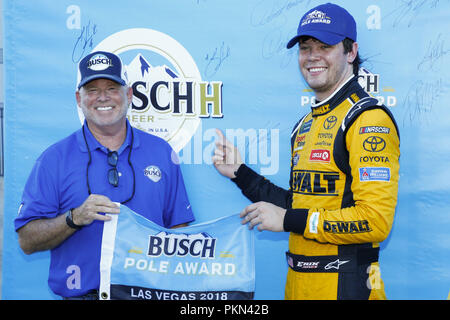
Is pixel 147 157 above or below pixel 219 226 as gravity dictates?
above

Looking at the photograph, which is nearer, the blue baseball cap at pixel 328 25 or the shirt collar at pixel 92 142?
the blue baseball cap at pixel 328 25

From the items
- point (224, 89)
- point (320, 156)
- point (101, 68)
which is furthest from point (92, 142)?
point (320, 156)

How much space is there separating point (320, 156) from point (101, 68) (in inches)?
44.2

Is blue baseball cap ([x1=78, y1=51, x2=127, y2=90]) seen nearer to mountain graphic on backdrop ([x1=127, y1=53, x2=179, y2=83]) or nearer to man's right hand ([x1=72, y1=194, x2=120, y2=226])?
mountain graphic on backdrop ([x1=127, y1=53, x2=179, y2=83])

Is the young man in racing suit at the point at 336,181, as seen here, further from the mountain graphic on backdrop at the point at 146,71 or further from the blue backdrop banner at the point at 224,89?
the mountain graphic on backdrop at the point at 146,71

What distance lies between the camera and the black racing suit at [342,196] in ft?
5.28

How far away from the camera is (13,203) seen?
2.44 metres

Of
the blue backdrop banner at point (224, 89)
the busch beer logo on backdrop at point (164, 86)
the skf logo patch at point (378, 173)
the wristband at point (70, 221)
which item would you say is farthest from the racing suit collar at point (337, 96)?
the wristband at point (70, 221)

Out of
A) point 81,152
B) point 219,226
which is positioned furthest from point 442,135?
point 81,152

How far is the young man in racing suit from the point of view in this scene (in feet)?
5.29

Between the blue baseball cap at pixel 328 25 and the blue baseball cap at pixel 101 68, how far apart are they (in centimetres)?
90

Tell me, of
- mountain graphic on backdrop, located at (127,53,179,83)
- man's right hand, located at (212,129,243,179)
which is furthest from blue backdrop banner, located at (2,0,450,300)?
man's right hand, located at (212,129,243,179)

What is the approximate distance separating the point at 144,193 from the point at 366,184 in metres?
1.02

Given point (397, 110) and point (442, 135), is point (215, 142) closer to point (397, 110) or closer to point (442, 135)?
point (397, 110)
